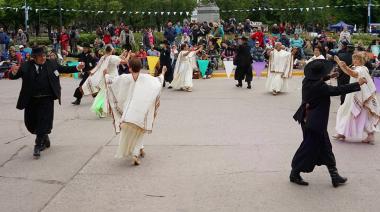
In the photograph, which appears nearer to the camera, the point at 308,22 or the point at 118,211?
the point at 118,211

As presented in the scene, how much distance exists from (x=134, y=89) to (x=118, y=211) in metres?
2.33

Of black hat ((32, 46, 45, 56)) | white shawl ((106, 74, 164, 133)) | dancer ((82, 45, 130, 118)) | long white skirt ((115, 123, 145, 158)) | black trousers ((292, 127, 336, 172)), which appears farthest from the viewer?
dancer ((82, 45, 130, 118))

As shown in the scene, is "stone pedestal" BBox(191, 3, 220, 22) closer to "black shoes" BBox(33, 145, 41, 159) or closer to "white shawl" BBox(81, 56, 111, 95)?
"white shawl" BBox(81, 56, 111, 95)

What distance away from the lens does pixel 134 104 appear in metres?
7.93

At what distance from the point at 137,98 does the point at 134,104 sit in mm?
96

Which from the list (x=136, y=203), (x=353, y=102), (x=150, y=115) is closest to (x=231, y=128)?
(x=353, y=102)

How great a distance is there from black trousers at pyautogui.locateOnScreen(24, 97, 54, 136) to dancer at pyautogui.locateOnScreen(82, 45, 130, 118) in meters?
3.24

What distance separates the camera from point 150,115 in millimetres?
8086

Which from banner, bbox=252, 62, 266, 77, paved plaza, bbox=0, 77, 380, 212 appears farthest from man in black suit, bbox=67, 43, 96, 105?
banner, bbox=252, 62, 266, 77

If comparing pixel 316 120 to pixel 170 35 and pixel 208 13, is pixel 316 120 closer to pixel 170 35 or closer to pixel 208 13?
pixel 170 35

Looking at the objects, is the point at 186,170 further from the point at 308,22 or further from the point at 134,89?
the point at 308,22

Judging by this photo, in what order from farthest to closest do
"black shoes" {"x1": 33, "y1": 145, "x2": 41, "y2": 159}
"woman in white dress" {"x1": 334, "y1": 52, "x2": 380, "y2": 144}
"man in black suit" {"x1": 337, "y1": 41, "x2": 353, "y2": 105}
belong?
A: "man in black suit" {"x1": 337, "y1": 41, "x2": 353, "y2": 105} < "woman in white dress" {"x1": 334, "y1": 52, "x2": 380, "y2": 144} < "black shoes" {"x1": 33, "y1": 145, "x2": 41, "y2": 159}

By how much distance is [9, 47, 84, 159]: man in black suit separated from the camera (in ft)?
29.0

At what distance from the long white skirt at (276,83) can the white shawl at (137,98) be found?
8.49m
